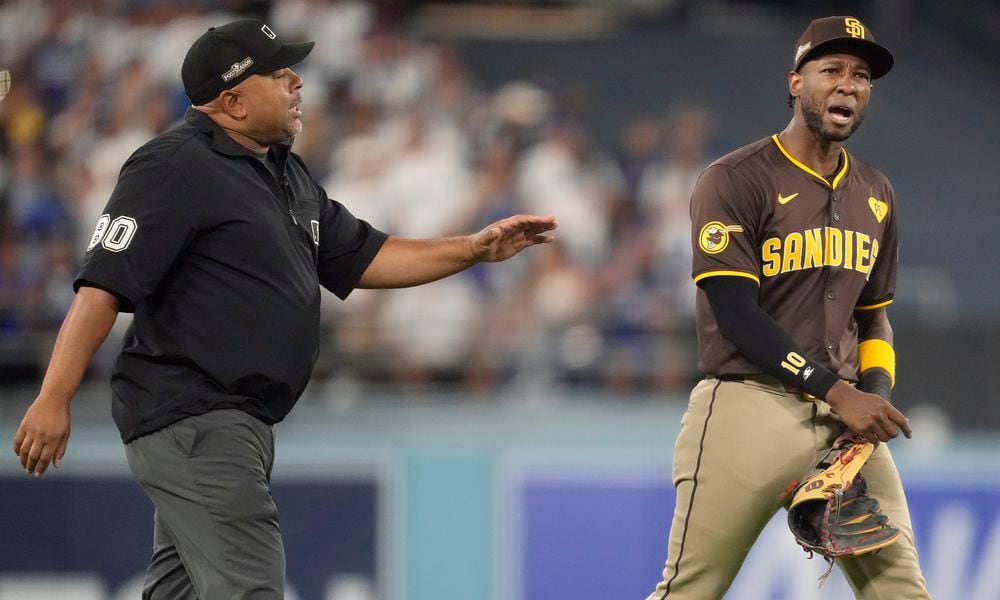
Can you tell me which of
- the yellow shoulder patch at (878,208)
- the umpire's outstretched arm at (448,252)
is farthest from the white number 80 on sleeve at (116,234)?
the yellow shoulder patch at (878,208)

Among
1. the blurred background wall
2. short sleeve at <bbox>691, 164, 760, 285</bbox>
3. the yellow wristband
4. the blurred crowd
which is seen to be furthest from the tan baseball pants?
the blurred crowd

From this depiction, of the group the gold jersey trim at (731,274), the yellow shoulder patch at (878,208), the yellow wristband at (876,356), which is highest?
the yellow shoulder patch at (878,208)

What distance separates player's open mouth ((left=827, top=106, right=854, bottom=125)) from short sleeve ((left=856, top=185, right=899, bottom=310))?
0.34 meters

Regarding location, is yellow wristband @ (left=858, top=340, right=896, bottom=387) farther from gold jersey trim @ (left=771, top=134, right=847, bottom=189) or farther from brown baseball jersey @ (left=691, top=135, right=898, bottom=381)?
gold jersey trim @ (left=771, top=134, right=847, bottom=189)

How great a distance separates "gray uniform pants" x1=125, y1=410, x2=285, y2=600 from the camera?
3.80 meters

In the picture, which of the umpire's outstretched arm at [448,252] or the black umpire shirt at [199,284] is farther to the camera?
the umpire's outstretched arm at [448,252]

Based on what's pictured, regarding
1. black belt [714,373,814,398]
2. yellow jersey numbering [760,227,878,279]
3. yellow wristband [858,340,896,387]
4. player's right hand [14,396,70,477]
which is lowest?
player's right hand [14,396,70,477]

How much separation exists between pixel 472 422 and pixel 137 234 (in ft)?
11.0

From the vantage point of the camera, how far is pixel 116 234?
12.5 ft

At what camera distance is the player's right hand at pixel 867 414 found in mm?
3902

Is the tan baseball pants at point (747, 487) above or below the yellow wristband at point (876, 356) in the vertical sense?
below

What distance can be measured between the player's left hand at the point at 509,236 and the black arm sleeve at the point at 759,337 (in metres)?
0.56

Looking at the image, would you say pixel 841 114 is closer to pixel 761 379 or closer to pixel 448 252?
pixel 761 379

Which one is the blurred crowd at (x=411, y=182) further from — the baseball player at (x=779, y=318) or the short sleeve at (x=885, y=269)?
the baseball player at (x=779, y=318)
